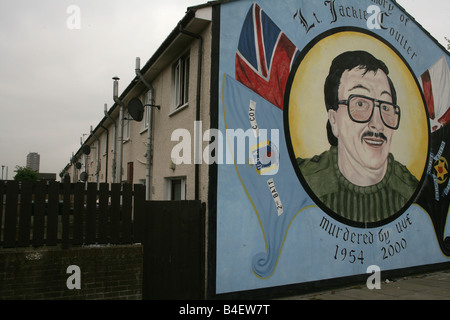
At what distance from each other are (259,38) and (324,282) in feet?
16.3

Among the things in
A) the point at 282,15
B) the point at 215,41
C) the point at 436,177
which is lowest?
the point at 436,177

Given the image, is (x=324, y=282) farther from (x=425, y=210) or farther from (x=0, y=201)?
(x=0, y=201)

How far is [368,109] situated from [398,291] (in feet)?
13.2

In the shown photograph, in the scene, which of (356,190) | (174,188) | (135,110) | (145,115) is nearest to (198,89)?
(174,188)

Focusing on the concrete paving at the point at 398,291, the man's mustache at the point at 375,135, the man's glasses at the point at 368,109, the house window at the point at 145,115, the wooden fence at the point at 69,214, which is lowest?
the concrete paving at the point at 398,291

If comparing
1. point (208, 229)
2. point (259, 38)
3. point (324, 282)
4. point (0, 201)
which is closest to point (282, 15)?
point (259, 38)

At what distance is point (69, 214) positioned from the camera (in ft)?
17.5

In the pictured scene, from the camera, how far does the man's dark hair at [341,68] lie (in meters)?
7.82

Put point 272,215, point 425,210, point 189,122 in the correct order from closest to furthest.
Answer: point 272,215 → point 189,122 → point 425,210

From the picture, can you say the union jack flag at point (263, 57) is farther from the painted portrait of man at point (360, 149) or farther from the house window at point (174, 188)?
the house window at point (174, 188)

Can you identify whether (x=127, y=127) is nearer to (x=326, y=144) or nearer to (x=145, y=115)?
(x=145, y=115)

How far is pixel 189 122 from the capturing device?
7.15 meters

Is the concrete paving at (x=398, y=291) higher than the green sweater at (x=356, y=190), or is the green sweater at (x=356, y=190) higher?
the green sweater at (x=356, y=190)

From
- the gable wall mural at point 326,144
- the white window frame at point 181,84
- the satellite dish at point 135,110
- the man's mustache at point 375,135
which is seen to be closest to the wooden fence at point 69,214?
the gable wall mural at point 326,144
